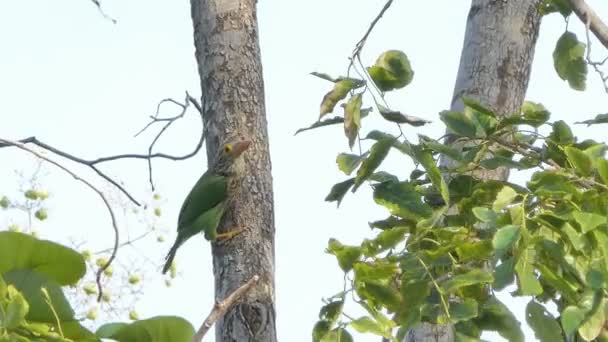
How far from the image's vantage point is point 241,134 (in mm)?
2092

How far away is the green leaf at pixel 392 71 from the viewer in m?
1.66

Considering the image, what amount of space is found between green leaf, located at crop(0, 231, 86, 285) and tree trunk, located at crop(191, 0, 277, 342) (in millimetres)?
1184

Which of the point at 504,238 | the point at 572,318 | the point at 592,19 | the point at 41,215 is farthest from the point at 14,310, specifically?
the point at 41,215

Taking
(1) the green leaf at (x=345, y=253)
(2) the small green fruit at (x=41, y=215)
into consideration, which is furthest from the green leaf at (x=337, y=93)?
(2) the small green fruit at (x=41, y=215)

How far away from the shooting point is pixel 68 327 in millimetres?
699

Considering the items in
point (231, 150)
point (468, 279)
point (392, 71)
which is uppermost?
point (392, 71)

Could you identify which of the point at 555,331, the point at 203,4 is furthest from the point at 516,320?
the point at 203,4

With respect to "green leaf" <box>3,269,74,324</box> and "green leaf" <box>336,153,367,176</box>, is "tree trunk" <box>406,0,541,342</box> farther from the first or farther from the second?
"green leaf" <box>3,269,74,324</box>

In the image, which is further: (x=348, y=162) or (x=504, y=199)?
(x=348, y=162)

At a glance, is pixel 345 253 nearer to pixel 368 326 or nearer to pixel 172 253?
pixel 368 326

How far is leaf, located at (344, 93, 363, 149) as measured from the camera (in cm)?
165

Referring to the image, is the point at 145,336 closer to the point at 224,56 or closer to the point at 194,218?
the point at 224,56

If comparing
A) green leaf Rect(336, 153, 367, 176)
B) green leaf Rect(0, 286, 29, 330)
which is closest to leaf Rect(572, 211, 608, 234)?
green leaf Rect(336, 153, 367, 176)

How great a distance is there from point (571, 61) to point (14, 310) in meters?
1.62
